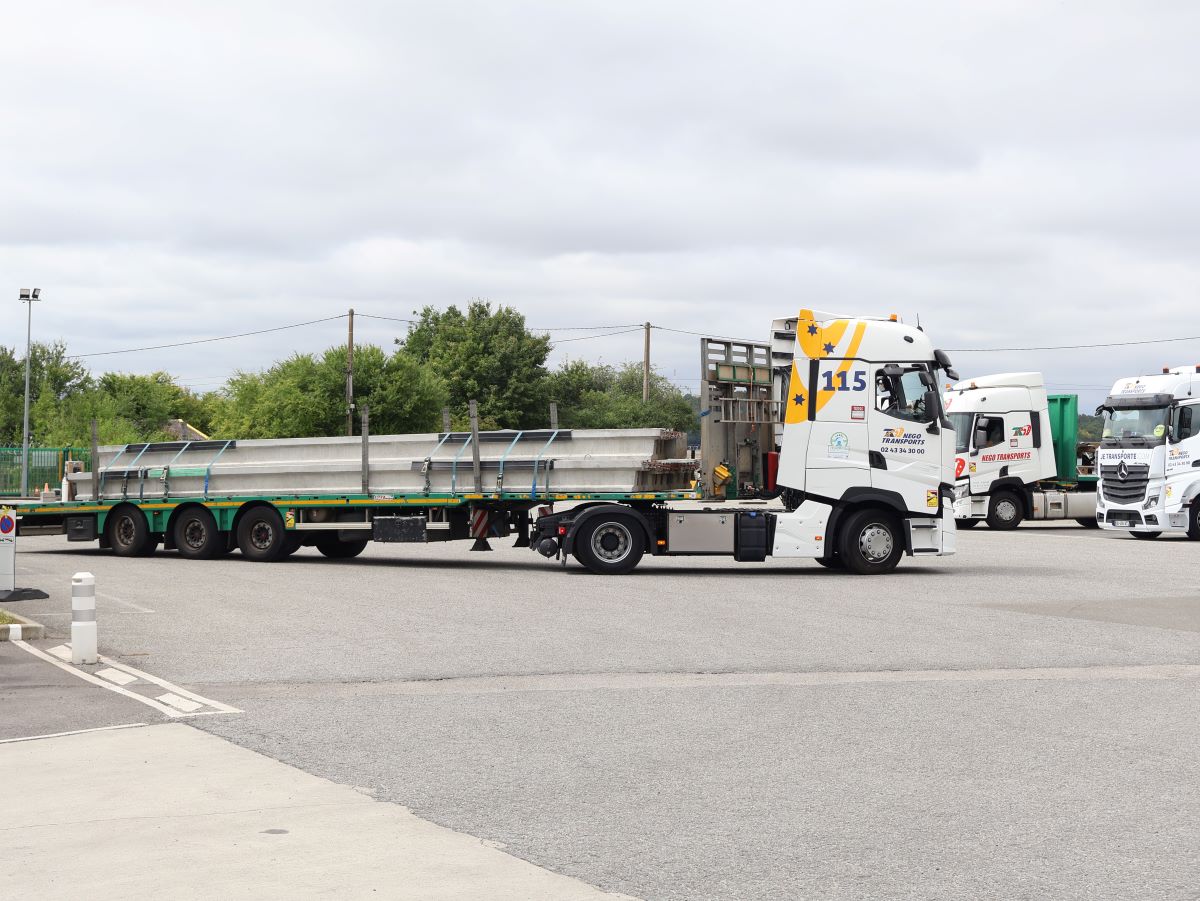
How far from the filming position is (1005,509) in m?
32.6

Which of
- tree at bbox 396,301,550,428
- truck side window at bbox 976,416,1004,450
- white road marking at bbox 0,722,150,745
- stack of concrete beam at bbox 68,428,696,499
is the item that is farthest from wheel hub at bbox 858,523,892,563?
tree at bbox 396,301,550,428

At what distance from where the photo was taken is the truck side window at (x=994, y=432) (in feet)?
104

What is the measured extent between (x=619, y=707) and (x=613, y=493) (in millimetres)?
10223

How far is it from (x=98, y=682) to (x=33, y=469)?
48117mm

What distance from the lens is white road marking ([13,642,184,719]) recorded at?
9117 millimetres

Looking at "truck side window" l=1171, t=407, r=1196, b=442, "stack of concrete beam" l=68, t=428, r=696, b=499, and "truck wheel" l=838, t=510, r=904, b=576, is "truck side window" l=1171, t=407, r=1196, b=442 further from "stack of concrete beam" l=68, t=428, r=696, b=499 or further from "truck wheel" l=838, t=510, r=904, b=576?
"stack of concrete beam" l=68, t=428, r=696, b=499

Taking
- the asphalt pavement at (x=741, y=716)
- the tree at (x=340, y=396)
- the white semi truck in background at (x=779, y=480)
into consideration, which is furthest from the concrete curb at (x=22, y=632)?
the tree at (x=340, y=396)

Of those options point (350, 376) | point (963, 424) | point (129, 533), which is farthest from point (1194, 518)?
point (350, 376)

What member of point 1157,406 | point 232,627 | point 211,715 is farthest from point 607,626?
point 1157,406

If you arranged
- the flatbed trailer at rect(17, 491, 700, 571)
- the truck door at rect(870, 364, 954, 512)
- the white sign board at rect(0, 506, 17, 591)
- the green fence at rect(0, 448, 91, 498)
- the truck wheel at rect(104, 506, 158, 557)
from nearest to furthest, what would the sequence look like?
1. the white sign board at rect(0, 506, 17, 591)
2. the truck door at rect(870, 364, 954, 512)
3. the flatbed trailer at rect(17, 491, 700, 571)
4. the truck wheel at rect(104, 506, 158, 557)
5. the green fence at rect(0, 448, 91, 498)

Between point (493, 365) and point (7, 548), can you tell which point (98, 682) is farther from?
point (493, 365)

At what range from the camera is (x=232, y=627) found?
44.5ft

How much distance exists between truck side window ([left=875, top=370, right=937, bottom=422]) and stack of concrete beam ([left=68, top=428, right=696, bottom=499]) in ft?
9.63

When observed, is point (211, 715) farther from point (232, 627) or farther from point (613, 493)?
point (613, 493)
